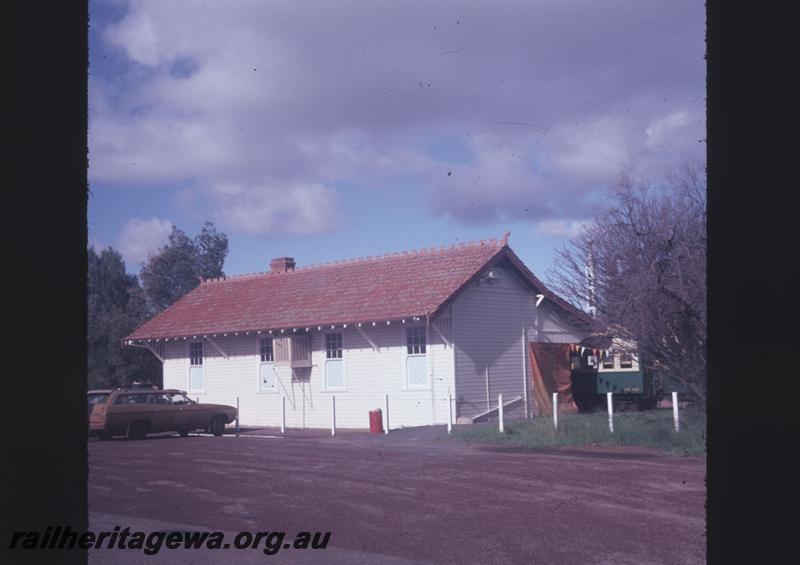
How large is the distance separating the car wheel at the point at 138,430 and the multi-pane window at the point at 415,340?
7702 millimetres

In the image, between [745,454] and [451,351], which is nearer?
[745,454]

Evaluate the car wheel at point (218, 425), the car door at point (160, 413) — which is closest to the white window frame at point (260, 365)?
the car wheel at point (218, 425)

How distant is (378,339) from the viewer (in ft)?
80.3

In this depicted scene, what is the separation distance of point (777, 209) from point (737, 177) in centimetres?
13

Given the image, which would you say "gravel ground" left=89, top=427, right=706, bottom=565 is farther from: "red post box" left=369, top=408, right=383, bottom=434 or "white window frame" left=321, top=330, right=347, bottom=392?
"white window frame" left=321, top=330, right=347, bottom=392

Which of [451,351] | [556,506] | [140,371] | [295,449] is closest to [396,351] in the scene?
[451,351]

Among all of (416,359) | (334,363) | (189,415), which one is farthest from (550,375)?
(189,415)

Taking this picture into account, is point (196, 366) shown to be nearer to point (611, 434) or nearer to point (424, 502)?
point (611, 434)

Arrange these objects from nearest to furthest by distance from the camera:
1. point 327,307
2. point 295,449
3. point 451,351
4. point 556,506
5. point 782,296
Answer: point 782,296 < point 556,506 < point 295,449 < point 451,351 < point 327,307

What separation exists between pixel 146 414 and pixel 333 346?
5.94 meters

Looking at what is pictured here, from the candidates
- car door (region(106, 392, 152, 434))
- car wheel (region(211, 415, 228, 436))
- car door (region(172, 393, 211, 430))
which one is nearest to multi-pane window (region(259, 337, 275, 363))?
car wheel (region(211, 415, 228, 436))

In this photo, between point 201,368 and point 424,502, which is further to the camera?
point 201,368

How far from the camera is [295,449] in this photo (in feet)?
60.4
